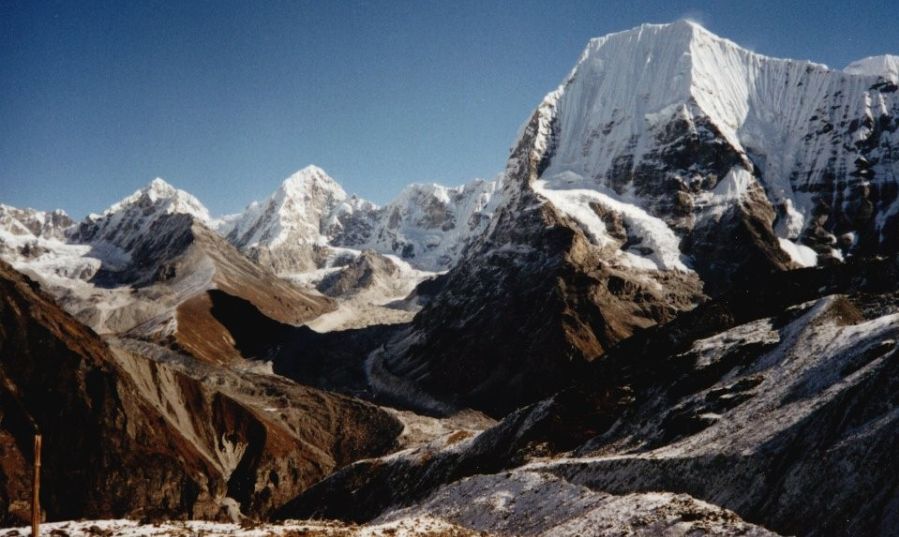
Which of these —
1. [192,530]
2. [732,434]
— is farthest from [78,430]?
[732,434]

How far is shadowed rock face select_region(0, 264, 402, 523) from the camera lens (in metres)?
84.1

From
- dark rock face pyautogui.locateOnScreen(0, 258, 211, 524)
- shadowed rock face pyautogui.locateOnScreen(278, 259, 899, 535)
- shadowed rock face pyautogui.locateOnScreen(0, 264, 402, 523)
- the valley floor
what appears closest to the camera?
the valley floor

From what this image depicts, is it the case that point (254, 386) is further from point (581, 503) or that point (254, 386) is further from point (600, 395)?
point (581, 503)

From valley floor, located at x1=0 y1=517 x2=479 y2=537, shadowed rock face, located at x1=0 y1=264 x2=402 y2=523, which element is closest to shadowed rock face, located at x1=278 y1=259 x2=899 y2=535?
valley floor, located at x1=0 y1=517 x2=479 y2=537

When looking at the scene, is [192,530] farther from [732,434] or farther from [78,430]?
[78,430]

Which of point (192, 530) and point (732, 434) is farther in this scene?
point (732, 434)

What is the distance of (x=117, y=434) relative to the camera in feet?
300

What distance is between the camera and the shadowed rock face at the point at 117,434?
84.1 m

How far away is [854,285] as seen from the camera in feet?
382

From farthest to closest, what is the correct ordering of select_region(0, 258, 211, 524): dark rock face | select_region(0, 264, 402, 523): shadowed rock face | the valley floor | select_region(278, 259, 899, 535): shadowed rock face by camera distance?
1. select_region(0, 264, 402, 523): shadowed rock face
2. select_region(0, 258, 211, 524): dark rock face
3. select_region(278, 259, 899, 535): shadowed rock face
4. the valley floor

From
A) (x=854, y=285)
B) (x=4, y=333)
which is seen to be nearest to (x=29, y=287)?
(x=4, y=333)

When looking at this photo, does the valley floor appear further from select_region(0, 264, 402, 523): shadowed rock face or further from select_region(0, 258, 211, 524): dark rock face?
select_region(0, 258, 211, 524): dark rock face

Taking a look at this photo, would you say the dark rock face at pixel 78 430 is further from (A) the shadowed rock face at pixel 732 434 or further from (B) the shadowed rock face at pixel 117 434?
(A) the shadowed rock face at pixel 732 434

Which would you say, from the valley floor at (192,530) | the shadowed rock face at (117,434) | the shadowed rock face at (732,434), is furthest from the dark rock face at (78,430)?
the valley floor at (192,530)
